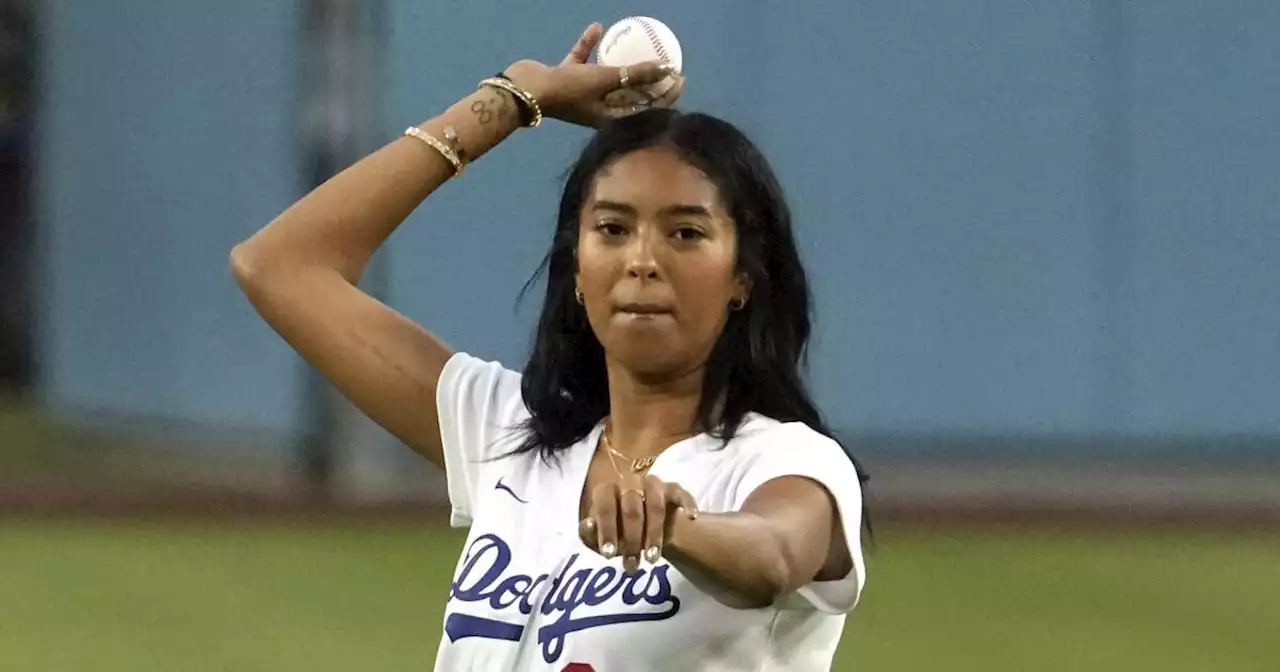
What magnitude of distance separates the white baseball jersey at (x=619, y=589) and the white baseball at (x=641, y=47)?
613 mm

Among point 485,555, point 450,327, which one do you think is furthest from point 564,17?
point 485,555

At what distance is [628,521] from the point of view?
1605mm

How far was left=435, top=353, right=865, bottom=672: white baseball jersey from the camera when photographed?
7.23ft

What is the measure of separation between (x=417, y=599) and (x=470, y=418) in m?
3.58

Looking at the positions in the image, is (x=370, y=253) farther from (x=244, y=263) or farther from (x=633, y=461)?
(x=633, y=461)

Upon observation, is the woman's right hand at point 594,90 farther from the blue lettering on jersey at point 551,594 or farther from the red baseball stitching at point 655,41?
the blue lettering on jersey at point 551,594

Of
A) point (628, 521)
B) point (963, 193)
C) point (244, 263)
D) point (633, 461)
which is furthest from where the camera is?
point (963, 193)

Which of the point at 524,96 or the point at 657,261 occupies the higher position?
the point at 524,96

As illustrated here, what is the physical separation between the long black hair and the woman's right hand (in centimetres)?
23

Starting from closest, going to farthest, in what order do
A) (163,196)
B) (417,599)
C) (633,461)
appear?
(633,461)
(417,599)
(163,196)

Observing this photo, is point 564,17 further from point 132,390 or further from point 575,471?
point 575,471

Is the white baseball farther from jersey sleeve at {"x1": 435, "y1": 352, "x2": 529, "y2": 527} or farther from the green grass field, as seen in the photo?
the green grass field

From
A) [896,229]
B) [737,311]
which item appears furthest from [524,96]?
[896,229]

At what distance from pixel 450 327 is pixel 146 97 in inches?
102
